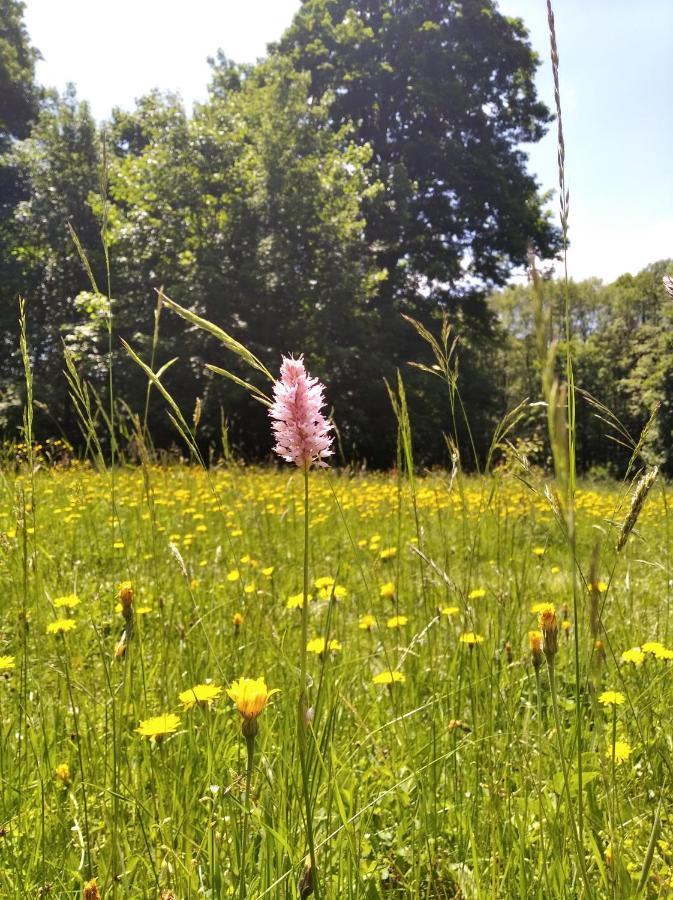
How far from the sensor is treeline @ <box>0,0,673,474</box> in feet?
43.9

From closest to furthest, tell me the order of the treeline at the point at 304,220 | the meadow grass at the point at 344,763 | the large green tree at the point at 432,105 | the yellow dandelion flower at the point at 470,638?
the meadow grass at the point at 344,763 → the yellow dandelion flower at the point at 470,638 → the treeline at the point at 304,220 → the large green tree at the point at 432,105

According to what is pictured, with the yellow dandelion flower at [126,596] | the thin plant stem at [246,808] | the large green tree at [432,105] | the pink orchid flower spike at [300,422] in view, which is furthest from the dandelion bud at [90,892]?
the large green tree at [432,105]

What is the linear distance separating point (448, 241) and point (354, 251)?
181 inches

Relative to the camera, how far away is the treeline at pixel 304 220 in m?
13.4

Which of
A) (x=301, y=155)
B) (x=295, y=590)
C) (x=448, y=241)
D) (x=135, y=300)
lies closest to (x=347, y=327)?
(x=301, y=155)

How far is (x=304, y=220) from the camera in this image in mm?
13281

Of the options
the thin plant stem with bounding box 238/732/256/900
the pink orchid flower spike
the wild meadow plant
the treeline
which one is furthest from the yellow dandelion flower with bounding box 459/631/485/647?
the treeline

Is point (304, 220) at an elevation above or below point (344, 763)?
above

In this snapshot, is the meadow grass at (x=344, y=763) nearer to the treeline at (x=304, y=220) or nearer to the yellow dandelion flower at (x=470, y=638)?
the yellow dandelion flower at (x=470, y=638)

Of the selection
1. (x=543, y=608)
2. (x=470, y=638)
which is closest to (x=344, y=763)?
(x=470, y=638)

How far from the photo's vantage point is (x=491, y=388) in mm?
17094

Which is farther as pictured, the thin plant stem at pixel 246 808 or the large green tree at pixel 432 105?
the large green tree at pixel 432 105

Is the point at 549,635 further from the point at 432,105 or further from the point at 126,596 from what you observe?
the point at 432,105

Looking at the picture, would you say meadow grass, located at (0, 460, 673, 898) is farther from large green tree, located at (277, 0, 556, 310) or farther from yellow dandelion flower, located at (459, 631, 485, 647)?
large green tree, located at (277, 0, 556, 310)
